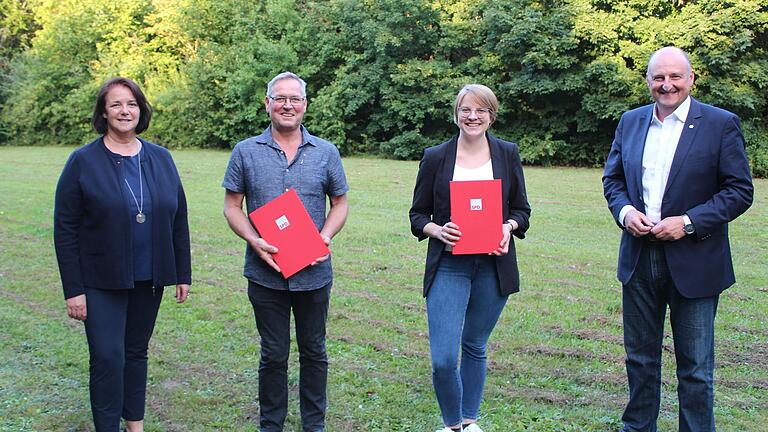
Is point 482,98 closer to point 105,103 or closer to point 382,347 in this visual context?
point 105,103

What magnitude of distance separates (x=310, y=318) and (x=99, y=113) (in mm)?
1542

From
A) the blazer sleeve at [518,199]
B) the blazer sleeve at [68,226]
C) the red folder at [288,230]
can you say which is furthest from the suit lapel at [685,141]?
the blazer sleeve at [68,226]

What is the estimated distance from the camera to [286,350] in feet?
12.8

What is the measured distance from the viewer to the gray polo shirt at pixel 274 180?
3.79 m

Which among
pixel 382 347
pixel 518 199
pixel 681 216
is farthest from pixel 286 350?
pixel 681 216

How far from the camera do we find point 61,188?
11.6 ft

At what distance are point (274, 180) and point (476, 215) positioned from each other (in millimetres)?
1088

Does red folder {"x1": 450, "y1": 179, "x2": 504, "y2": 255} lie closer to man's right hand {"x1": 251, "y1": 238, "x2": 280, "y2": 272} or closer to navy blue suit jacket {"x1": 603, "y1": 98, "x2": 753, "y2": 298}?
navy blue suit jacket {"x1": 603, "y1": 98, "x2": 753, "y2": 298}

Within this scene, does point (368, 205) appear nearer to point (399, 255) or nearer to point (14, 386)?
point (399, 255)

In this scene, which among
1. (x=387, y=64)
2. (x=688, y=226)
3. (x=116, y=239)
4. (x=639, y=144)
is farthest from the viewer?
(x=387, y=64)

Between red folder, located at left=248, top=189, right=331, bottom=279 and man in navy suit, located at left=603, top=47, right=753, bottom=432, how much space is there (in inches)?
64.8

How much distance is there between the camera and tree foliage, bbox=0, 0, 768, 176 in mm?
21453

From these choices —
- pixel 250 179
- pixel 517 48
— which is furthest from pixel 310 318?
pixel 517 48

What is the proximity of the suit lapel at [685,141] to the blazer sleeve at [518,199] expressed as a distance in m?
0.75
